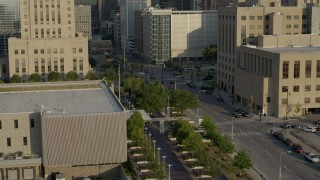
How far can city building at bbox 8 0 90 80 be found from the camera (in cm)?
9425

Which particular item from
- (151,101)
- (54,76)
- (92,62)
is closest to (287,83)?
(151,101)

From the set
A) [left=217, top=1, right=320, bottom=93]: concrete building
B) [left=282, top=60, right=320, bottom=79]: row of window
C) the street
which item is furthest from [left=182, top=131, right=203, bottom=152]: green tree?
[left=217, top=1, right=320, bottom=93]: concrete building

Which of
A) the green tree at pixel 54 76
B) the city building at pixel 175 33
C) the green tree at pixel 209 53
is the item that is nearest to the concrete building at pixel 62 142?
the green tree at pixel 54 76

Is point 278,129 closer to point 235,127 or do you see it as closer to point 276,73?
point 235,127

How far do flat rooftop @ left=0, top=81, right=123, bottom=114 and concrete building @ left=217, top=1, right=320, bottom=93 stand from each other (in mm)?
31941

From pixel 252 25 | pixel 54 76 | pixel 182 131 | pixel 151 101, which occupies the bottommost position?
pixel 182 131

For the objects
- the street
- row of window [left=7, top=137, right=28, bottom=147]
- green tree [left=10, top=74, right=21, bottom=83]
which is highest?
green tree [left=10, top=74, right=21, bottom=83]

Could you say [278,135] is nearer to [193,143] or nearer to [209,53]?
[193,143]

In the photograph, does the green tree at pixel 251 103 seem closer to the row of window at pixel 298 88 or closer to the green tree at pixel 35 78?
the row of window at pixel 298 88

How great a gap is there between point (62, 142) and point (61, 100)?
31.1 feet

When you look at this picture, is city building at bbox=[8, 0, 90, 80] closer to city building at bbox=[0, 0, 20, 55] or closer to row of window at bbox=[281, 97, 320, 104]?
row of window at bbox=[281, 97, 320, 104]

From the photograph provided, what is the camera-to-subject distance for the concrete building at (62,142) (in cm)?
4534

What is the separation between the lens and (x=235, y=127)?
216 ft

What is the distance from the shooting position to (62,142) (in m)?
45.3
